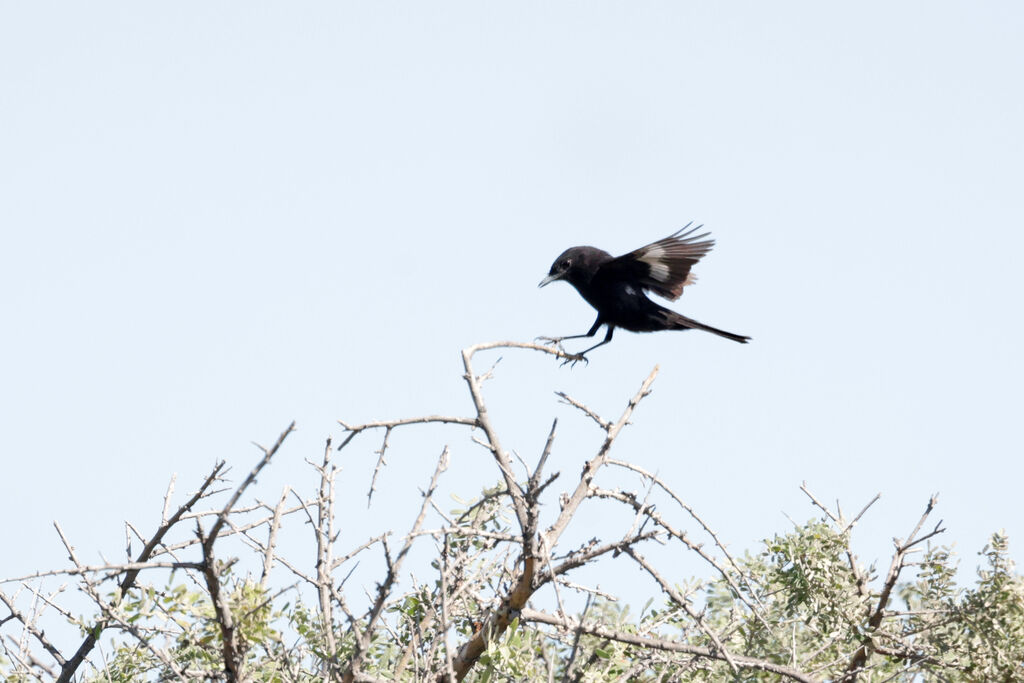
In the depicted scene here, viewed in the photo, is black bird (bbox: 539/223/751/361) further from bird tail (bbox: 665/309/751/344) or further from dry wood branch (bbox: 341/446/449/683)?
dry wood branch (bbox: 341/446/449/683)

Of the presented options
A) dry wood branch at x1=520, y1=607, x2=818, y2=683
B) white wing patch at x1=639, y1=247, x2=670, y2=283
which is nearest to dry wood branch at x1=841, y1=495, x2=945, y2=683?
dry wood branch at x1=520, y1=607, x2=818, y2=683

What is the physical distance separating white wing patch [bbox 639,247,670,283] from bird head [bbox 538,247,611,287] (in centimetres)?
45

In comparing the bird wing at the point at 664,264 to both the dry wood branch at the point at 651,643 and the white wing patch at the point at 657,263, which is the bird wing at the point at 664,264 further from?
the dry wood branch at the point at 651,643

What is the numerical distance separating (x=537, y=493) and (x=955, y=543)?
90.9 inches

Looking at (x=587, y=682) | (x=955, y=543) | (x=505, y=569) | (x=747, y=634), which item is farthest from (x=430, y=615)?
(x=955, y=543)

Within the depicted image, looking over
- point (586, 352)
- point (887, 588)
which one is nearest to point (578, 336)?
point (586, 352)

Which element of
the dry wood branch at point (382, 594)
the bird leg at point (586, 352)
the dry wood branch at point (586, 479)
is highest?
the bird leg at point (586, 352)

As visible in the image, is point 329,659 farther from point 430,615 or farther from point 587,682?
point 587,682

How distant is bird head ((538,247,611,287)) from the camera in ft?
26.4

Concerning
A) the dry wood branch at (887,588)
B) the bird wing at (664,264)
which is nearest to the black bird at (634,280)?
the bird wing at (664,264)

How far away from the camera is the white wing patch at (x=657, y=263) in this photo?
→ 753cm

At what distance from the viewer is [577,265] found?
8.09m

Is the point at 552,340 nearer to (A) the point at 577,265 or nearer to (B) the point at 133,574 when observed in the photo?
(A) the point at 577,265

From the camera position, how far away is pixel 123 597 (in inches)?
168
